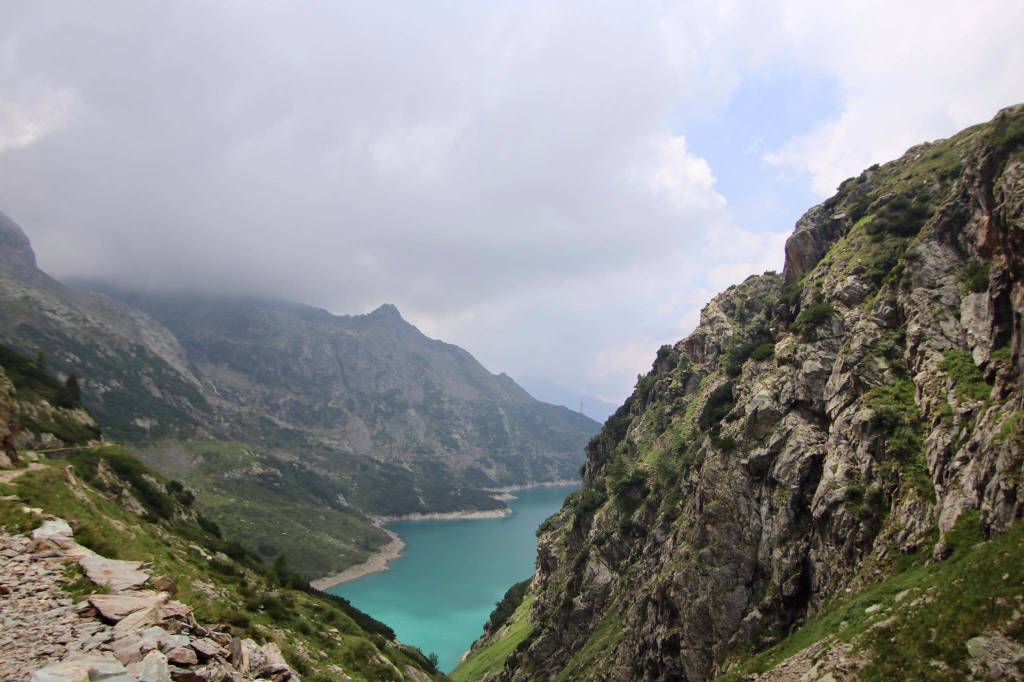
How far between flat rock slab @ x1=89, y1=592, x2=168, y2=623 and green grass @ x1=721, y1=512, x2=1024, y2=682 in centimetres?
2719

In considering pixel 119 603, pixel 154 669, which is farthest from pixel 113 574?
pixel 154 669

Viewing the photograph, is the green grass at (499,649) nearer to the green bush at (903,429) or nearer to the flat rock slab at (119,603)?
the green bush at (903,429)

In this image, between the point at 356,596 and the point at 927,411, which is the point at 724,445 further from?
the point at 356,596

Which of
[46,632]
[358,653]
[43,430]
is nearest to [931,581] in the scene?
[46,632]

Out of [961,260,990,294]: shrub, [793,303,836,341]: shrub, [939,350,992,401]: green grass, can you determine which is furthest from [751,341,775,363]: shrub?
[939,350,992,401]: green grass

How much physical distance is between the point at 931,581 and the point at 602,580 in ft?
200

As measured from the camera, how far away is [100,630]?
1441 centimetres

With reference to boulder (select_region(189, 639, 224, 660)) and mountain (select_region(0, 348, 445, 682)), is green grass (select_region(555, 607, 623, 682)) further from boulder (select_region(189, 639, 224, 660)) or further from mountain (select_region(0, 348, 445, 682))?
boulder (select_region(189, 639, 224, 660))

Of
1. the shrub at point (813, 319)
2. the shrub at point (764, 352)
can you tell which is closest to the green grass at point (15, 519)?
the shrub at point (813, 319)

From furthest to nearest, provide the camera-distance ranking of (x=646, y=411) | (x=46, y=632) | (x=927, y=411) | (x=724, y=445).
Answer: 1. (x=646, y=411)
2. (x=724, y=445)
3. (x=927, y=411)
4. (x=46, y=632)

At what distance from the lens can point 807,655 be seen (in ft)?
94.9

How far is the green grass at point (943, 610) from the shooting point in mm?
20781

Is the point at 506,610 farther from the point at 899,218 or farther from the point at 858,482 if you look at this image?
the point at 899,218

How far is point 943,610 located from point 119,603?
3088 cm
